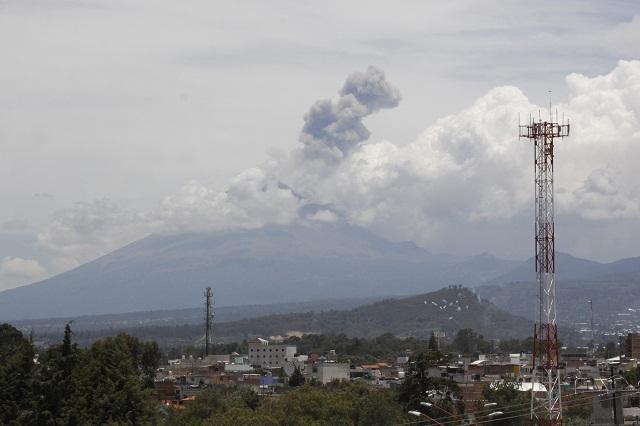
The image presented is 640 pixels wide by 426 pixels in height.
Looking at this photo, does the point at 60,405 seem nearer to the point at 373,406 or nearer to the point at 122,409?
the point at 122,409

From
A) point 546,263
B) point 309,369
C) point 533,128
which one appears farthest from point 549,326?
point 309,369

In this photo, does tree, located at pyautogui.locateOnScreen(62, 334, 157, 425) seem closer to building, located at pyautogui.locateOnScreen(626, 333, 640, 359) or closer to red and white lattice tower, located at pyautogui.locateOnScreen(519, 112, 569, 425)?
red and white lattice tower, located at pyautogui.locateOnScreen(519, 112, 569, 425)

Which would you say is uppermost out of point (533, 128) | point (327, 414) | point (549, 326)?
point (533, 128)

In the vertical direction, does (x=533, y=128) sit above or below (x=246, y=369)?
above

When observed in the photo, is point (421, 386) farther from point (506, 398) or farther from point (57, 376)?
point (57, 376)

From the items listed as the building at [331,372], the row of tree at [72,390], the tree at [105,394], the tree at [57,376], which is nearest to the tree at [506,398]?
the tree at [105,394]

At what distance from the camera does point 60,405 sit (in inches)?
2608

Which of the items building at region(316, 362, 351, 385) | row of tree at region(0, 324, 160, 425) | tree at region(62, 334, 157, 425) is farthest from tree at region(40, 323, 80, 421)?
building at region(316, 362, 351, 385)

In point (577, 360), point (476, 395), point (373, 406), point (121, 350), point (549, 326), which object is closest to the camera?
point (549, 326)

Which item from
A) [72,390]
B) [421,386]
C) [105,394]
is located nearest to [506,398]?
[421,386]

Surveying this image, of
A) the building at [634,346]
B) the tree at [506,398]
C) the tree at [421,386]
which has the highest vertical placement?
the building at [634,346]

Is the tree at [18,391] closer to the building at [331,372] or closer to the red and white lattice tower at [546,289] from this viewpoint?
the red and white lattice tower at [546,289]

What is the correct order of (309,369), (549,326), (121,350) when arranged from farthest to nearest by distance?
(309,369), (121,350), (549,326)

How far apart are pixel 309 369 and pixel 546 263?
95.2 meters
